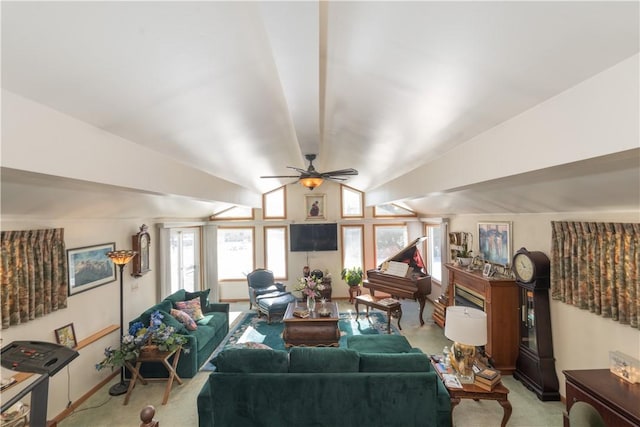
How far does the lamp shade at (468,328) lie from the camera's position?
305 cm

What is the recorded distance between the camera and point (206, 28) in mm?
1357

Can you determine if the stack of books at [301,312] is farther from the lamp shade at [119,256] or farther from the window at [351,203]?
the window at [351,203]

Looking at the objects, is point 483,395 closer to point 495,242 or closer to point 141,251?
point 495,242

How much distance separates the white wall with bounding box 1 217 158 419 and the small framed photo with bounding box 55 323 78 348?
60 mm

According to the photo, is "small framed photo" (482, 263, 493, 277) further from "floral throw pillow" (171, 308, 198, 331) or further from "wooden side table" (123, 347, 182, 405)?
"floral throw pillow" (171, 308, 198, 331)

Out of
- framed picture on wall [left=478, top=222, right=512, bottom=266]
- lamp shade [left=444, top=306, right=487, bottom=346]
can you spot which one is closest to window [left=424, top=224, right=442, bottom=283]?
framed picture on wall [left=478, top=222, right=512, bottom=266]

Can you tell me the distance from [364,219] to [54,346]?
23.6ft

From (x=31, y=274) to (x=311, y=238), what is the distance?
5759 millimetres

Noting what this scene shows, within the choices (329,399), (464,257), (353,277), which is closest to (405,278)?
(464,257)

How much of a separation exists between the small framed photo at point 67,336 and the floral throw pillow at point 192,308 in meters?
1.61

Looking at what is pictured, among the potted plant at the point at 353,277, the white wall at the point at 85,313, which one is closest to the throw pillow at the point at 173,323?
the white wall at the point at 85,313

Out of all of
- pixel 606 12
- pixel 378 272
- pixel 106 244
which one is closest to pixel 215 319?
pixel 106 244

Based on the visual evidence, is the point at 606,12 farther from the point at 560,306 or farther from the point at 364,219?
the point at 364,219

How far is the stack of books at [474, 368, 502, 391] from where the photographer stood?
2.98m
